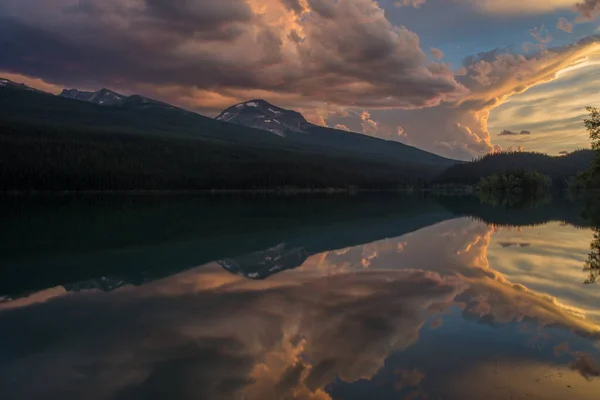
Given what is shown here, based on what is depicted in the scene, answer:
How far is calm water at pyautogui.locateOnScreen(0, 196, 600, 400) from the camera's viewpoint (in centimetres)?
981

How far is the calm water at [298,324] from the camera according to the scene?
9.81 meters

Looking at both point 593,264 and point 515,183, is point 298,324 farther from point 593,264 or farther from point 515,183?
point 515,183

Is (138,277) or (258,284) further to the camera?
(138,277)

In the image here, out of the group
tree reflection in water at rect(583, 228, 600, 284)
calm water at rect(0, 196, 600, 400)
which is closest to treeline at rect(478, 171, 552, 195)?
tree reflection in water at rect(583, 228, 600, 284)

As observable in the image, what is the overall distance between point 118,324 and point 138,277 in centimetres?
767

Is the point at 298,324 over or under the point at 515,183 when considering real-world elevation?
under

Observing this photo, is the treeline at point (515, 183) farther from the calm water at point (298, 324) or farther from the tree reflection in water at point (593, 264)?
the calm water at point (298, 324)

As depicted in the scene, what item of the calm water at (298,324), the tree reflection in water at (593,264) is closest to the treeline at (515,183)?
the tree reflection in water at (593,264)

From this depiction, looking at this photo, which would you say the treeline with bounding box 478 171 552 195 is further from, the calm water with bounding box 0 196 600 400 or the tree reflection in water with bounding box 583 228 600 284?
the calm water with bounding box 0 196 600 400

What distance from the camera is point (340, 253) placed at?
94.6 feet

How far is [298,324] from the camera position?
1392cm

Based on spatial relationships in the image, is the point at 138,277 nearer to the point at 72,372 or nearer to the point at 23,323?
the point at 23,323

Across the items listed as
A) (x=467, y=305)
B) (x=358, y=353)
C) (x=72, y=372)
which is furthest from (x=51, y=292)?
(x=467, y=305)

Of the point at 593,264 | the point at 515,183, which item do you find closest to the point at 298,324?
the point at 593,264
